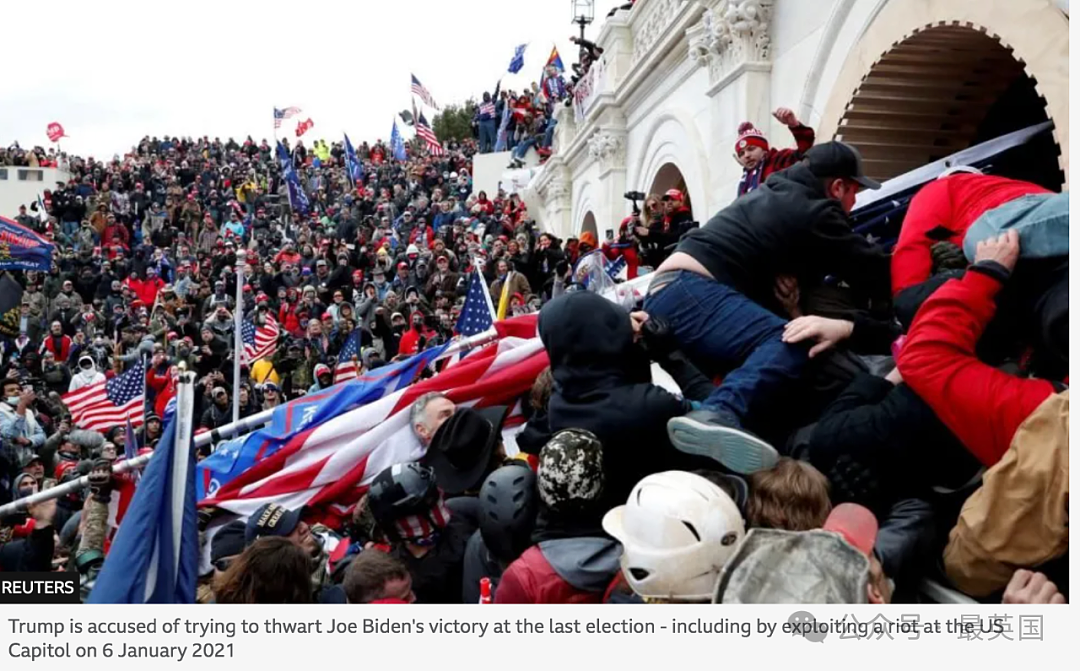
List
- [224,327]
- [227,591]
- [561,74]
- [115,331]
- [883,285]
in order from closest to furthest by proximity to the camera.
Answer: [227,591]
[883,285]
[224,327]
[115,331]
[561,74]

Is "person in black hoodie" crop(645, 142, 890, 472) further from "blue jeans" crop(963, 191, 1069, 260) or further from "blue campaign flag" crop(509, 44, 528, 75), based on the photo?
"blue campaign flag" crop(509, 44, 528, 75)

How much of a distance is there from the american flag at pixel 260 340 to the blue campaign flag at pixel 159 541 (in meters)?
9.45

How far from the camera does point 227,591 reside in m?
3.34

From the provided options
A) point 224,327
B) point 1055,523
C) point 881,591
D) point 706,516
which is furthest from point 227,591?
point 224,327

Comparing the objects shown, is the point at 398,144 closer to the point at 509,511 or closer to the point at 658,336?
the point at 658,336

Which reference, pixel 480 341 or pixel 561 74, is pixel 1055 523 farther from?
pixel 561 74

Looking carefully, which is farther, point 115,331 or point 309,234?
point 309,234

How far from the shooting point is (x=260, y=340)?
45.2 ft

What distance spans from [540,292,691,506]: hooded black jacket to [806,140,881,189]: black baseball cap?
1073mm

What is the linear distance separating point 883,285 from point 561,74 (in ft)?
90.1

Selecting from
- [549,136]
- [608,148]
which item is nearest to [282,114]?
[549,136]

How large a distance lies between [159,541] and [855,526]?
2723 mm

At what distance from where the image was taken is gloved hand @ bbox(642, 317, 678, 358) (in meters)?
4.04

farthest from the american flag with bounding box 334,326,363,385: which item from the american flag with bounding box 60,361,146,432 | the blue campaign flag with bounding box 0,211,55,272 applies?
the blue campaign flag with bounding box 0,211,55,272
